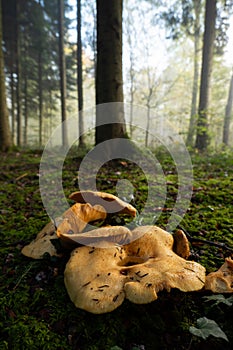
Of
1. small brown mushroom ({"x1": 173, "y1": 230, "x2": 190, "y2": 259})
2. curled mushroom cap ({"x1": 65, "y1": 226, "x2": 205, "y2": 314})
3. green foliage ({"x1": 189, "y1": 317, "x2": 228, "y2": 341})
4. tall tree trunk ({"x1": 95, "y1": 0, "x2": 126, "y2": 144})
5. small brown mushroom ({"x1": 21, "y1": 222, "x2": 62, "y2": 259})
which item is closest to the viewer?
green foliage ({"x1": 189, "y1": 317, "x2": 228, "y2": 341})

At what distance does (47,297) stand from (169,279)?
94 centimetres

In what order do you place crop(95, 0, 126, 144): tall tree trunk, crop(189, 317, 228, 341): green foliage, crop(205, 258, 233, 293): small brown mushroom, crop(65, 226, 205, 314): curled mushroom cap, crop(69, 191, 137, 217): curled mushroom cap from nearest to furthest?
1. crop(189, 317, 228, 341): green foliage
2. crop(65, 226, 205, 314): curled mushroom cap
3. crop(205, 258, 233, 293): small brown mushroom
4. crop(69, 191, 137, 217): curled mushroom cap
5. crop(95, 0, 126, 144): tall tree trunk

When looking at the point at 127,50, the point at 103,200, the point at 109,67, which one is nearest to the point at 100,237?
the point at 103,200

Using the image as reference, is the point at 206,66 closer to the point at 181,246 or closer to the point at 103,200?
the point at 103,200

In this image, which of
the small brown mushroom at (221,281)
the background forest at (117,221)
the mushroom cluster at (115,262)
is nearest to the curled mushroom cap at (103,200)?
the mushroom cluster at (115,262)

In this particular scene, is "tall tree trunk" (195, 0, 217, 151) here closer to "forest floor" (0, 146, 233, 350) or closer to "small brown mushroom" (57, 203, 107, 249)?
"forest floor" (0, 146, 233, 350)

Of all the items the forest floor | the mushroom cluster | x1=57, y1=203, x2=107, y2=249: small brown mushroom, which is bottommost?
the forest floor

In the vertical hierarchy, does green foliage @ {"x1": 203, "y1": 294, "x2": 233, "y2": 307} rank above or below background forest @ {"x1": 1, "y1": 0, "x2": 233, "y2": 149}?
below

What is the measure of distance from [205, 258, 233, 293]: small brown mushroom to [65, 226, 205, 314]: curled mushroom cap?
0.10 meters

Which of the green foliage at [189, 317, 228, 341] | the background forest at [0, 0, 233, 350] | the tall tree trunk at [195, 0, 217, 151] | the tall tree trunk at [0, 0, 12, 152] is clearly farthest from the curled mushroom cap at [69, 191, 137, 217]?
the tall tree trunk at [195, 0, 217, 151]

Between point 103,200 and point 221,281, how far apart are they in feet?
3.67

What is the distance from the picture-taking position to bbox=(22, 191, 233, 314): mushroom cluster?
1.37m

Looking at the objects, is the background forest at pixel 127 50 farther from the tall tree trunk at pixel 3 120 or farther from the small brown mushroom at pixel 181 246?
the small brown mushroom at pixel 181 246

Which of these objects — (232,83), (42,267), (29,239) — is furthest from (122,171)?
(232,83)
